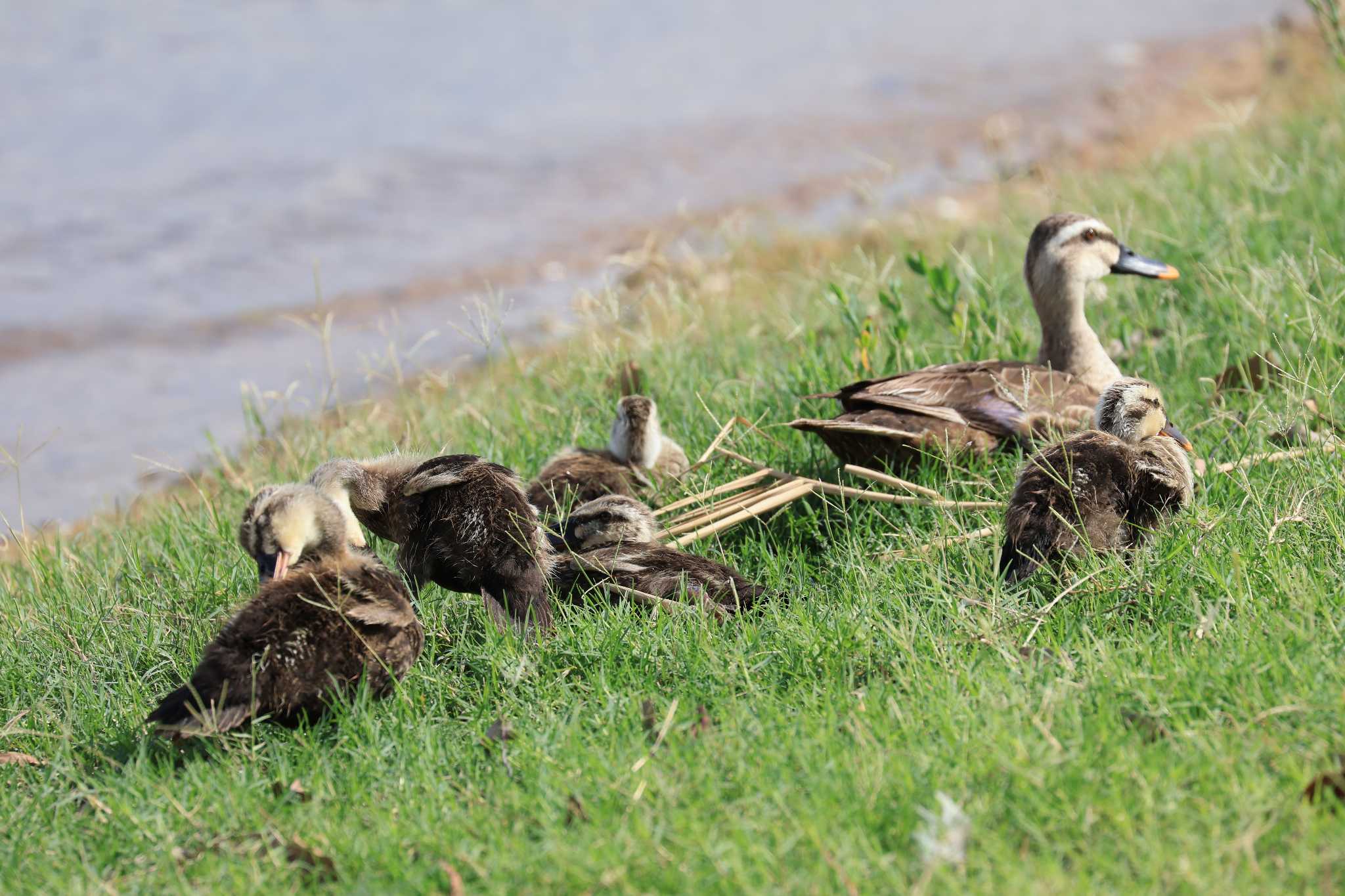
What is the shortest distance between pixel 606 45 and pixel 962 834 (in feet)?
49.6

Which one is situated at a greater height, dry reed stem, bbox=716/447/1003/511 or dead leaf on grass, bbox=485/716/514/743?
dry reed stem, bbox=716/447/1003/511

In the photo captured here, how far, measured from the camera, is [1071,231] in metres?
6.21

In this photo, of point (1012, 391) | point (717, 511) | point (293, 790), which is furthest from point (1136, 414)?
point (293, 790)

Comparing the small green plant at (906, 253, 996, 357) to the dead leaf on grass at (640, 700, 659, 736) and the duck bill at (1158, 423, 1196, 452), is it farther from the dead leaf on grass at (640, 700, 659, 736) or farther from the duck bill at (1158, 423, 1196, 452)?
the dead leaf on grass at (640, 700, 659, 736)

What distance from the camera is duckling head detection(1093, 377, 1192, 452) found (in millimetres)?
4711

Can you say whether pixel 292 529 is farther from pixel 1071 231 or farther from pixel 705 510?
pixel 1071 231

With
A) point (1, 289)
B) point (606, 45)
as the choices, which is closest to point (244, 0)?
point (606, 45)

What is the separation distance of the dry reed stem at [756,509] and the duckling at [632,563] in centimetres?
15

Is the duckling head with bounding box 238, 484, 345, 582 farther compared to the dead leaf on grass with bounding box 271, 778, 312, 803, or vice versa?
the duckling head with bounding box 238, 484, 345, 582

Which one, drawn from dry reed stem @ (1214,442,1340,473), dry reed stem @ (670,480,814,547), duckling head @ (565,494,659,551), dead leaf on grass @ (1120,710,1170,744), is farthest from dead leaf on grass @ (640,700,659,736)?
dry reed stem @ (1214,442,1340,473)

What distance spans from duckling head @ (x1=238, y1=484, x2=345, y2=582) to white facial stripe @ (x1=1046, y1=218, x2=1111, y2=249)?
3.69m

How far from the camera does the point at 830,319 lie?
24.9 ft

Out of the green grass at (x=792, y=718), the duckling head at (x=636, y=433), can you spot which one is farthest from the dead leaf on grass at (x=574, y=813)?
the duckling head at (x=636, y=433)

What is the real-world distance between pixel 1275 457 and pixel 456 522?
3.00 m
